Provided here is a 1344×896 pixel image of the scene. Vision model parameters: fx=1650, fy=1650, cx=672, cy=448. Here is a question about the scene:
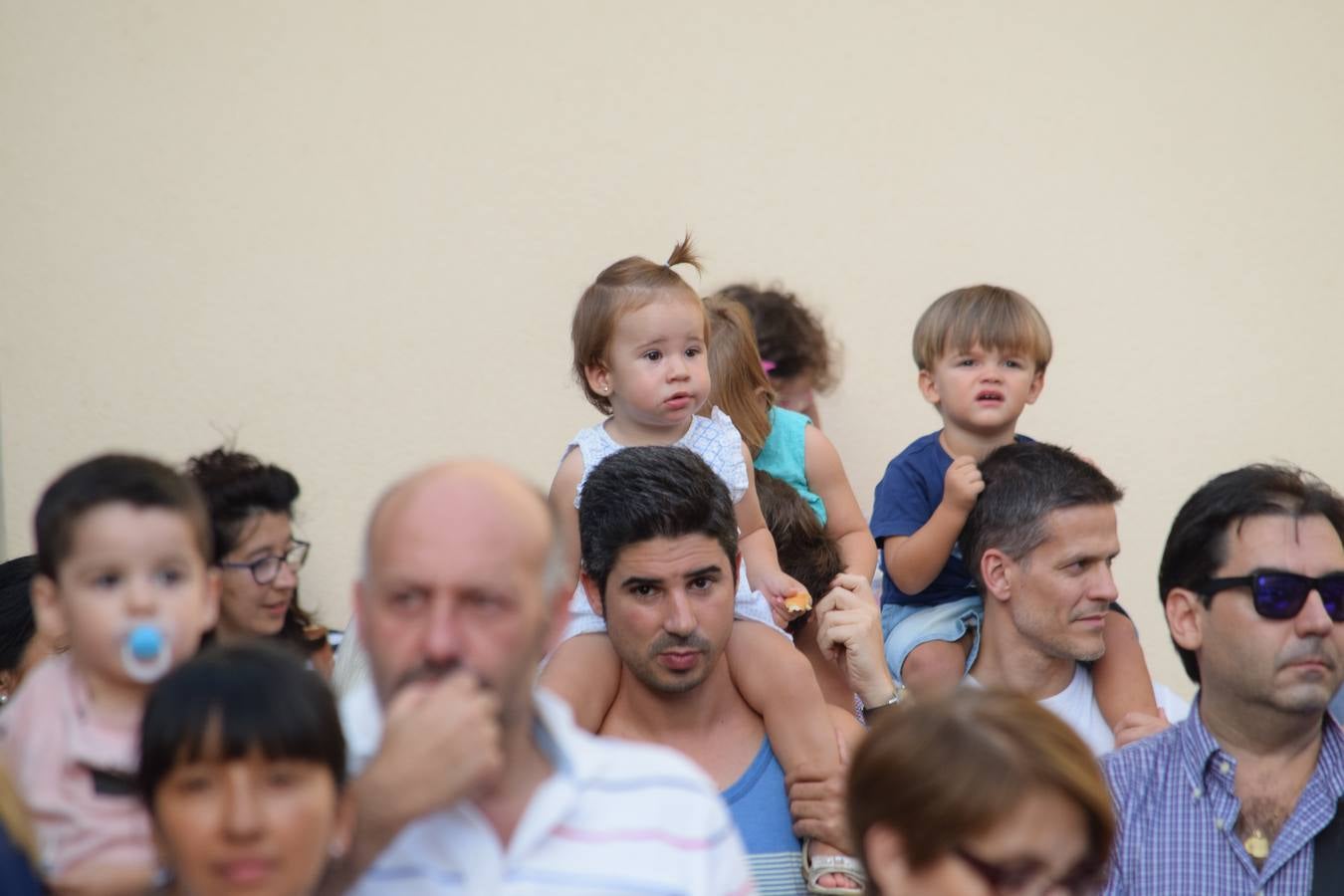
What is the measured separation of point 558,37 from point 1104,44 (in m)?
1.64

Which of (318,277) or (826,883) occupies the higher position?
(318,277)

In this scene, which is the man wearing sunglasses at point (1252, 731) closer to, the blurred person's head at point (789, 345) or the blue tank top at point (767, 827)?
the blue tank top at point (767, 827)

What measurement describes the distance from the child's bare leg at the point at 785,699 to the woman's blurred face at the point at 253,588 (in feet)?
3.09

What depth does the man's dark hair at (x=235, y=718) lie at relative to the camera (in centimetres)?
191

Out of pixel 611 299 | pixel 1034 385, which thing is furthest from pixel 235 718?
pixel 1034 385

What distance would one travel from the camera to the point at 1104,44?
4.95 m

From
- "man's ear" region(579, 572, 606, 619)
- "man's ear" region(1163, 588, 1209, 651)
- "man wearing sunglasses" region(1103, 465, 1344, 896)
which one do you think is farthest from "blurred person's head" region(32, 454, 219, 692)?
"man's ear" region(1163, 588, 1209, 651)

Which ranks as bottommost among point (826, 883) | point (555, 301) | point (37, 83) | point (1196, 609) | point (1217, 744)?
point (826, 883)

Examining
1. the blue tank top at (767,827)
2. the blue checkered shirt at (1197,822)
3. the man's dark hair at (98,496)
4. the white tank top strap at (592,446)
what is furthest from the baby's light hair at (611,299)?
the man's dark hair at (98,496)

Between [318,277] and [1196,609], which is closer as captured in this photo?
[1196,609]

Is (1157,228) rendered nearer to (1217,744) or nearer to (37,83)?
(1217,744)

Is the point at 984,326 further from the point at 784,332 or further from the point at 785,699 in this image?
the point at 785,699

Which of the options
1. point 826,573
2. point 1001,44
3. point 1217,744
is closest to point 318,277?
point 826,573

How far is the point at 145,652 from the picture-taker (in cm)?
231
